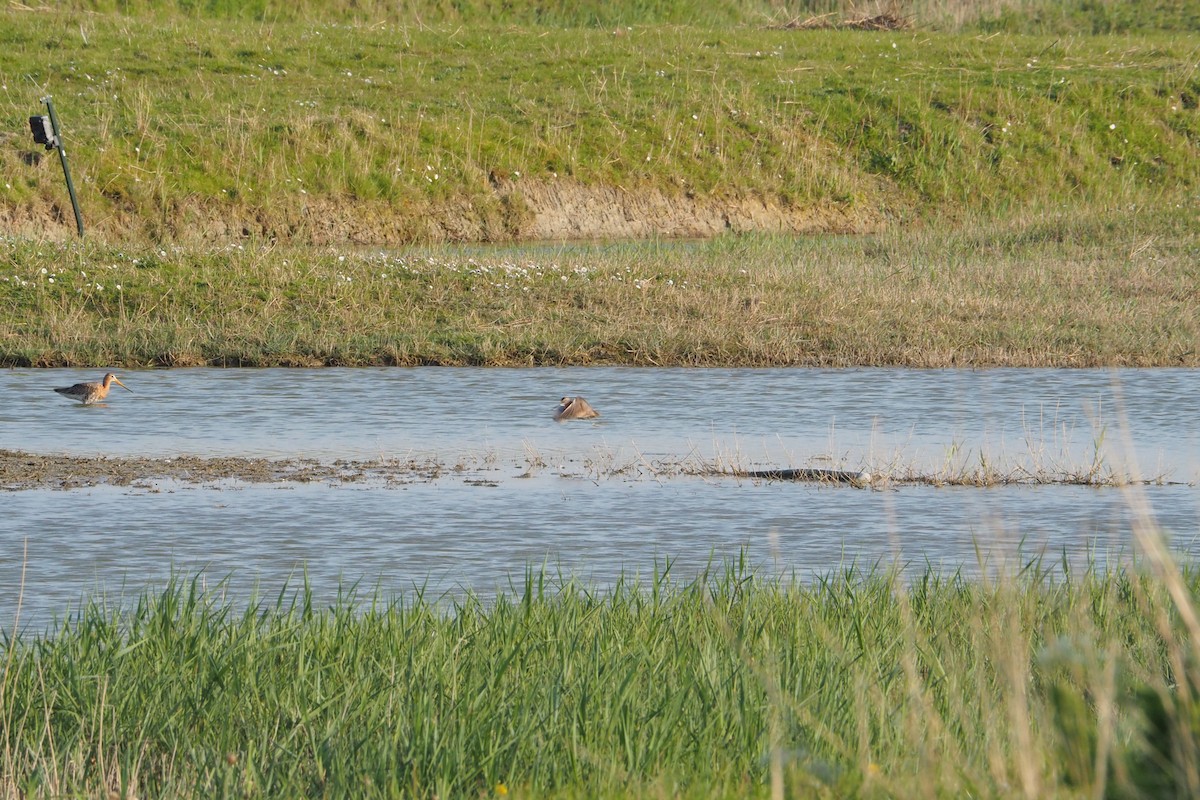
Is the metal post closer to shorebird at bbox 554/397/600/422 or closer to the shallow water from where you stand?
the shallow water

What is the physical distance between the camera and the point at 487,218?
94.5 feet

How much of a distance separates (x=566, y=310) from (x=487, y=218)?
11370 millimetres

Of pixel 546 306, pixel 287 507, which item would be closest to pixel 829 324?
pixel 546 306

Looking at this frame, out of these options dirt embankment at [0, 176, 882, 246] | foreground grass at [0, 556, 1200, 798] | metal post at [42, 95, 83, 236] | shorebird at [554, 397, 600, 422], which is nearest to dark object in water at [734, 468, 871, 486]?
shorebird at [554, 397, 600, 422]

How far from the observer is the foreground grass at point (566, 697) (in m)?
4.68

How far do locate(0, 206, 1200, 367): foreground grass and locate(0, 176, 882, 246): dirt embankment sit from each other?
20.0 feet

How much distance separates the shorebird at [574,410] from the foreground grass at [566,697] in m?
5.99

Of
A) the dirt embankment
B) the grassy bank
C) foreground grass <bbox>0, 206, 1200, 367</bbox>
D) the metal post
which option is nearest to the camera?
foreground grass <bbox>0, 206, 1200, 367</bbox>

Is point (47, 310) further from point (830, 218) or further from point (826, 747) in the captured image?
point (830, 218)

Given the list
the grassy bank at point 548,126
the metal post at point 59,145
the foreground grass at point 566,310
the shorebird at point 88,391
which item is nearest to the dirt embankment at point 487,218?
the grassy bank at point 548,126

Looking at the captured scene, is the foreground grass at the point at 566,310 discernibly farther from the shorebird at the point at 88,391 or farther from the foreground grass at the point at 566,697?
the foreground grass at the point at 566,697

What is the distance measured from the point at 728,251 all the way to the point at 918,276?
299cm

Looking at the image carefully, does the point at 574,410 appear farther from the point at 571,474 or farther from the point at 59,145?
the point at 59,145

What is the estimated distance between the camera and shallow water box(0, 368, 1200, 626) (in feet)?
27.9
